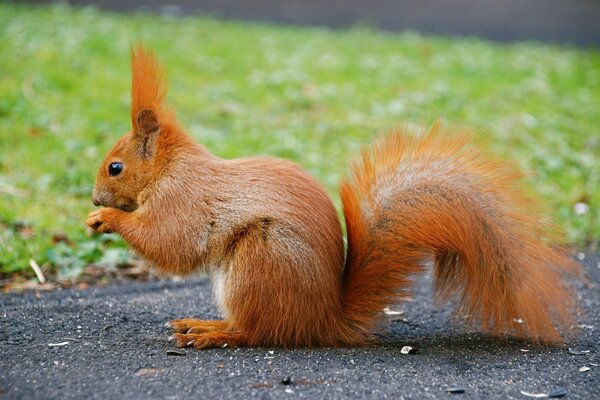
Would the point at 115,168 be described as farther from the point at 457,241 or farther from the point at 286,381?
the point at 457,241

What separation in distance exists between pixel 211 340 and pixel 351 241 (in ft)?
1.92

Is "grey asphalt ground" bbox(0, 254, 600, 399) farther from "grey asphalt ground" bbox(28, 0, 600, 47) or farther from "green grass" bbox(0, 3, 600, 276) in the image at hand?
"grey asphalt ground" bbox(28, 0, 600, 47)

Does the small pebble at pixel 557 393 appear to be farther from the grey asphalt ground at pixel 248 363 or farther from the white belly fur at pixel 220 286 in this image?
the white belly fur at pixel 220 286

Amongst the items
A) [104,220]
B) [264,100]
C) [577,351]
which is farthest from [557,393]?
[264,100]

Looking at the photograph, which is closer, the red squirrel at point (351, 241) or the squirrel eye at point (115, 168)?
the red squirrel at point (351, 241)

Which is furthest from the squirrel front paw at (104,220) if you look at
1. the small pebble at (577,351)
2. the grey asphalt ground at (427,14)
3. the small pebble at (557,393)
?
the grey asphalt ground at (427,14)

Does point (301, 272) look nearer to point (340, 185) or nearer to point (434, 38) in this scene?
point (340, 185)

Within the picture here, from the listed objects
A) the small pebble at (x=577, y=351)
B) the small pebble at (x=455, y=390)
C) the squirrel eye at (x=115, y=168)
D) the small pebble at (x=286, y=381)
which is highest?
the squirrel eye at (x=115, y=168)

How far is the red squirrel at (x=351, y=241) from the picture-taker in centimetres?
237

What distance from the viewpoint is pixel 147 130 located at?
269cm

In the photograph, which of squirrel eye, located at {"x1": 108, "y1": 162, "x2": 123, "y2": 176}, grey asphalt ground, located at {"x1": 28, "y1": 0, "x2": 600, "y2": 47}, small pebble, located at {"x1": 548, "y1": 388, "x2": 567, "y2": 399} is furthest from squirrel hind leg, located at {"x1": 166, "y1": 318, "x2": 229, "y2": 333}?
grey asphalt ground, located at {"x1": 28, "y1": 0, "x2": 600, "y2": 47}

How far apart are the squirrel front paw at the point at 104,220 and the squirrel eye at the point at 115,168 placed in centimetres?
15

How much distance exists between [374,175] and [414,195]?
179 millimetres

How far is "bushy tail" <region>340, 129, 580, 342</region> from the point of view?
236 centimetres
